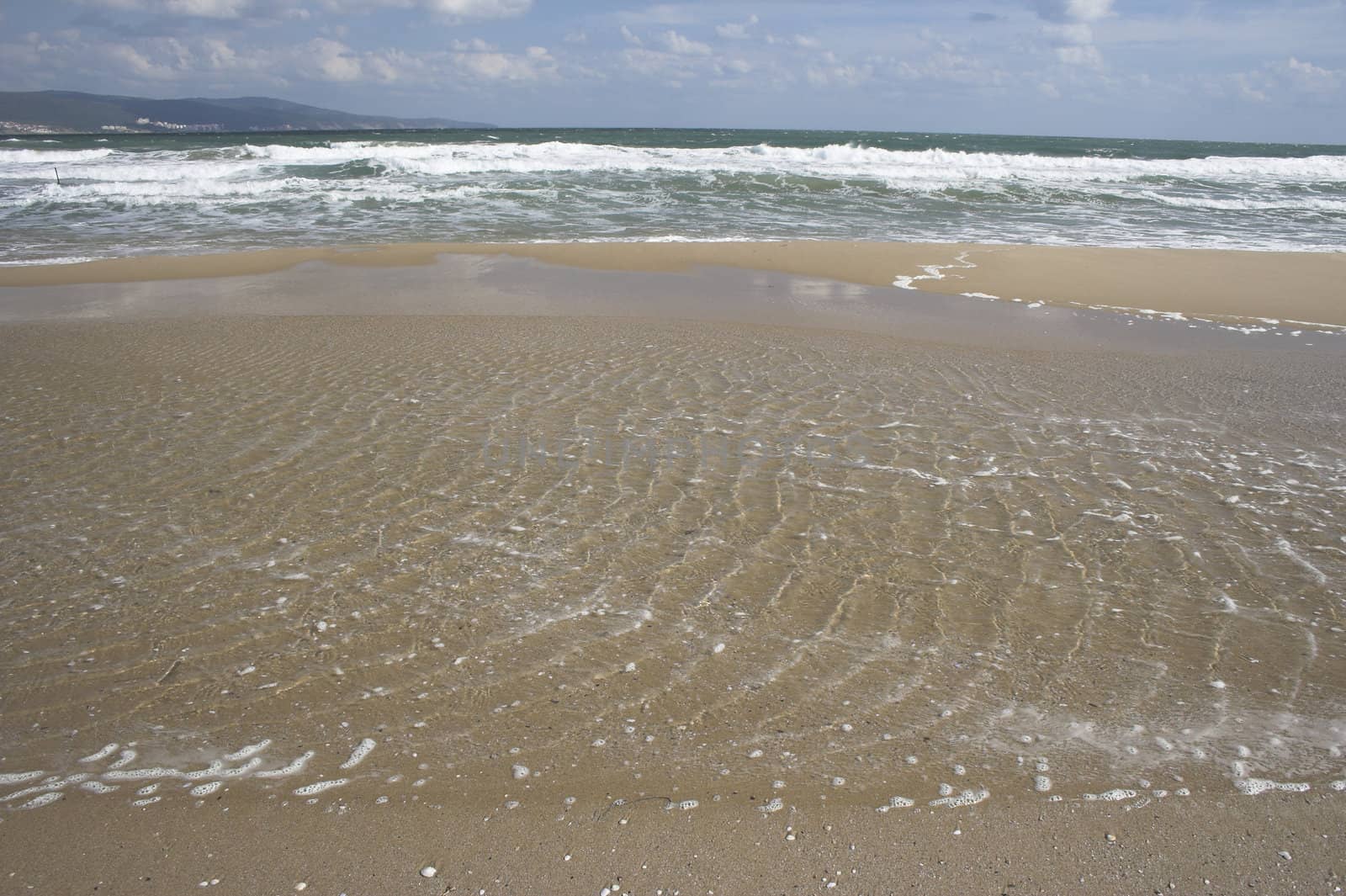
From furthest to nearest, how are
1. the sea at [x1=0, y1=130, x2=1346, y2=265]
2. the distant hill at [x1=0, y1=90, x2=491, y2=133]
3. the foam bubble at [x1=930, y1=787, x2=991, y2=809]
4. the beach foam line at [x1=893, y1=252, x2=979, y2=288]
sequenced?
the distant hill at [x1=0, y1=90, x2=491, y2=133] → the sea at [x1=0, y1=130, x2=1346, y2=265] → the beach foam line at [x1=893, y1=252, x2=979, y2=288] → the foam bubble at [x1=930, y1=787, x2=991, y2=809]

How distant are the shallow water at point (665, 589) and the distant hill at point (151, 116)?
64348mm

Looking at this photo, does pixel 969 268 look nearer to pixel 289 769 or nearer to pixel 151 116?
pixel 289 769

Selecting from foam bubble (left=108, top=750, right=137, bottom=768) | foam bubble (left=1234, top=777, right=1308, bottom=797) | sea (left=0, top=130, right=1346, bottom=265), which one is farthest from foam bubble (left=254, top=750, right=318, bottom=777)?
sea (left=0, top=130, right=1346, bottom=265)

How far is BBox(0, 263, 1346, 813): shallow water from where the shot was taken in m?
2.61

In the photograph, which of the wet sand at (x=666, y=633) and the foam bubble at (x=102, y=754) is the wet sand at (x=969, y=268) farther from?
the foam bubble at (x=102, y=754)

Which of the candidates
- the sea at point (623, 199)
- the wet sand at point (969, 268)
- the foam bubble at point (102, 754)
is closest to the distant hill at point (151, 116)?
the sea at point (623, 199)

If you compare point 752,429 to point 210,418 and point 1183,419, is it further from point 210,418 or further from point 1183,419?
point 210,418

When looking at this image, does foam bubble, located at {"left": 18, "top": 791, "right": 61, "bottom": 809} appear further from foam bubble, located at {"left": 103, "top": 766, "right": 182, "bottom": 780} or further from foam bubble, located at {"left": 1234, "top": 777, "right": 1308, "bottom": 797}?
foam bubble, located at {"left": 1234, "top": 777, "right": 1308, "bottom": 797}

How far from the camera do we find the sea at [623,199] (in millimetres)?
15156

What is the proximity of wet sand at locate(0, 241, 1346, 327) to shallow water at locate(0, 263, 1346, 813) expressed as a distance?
4462 mm

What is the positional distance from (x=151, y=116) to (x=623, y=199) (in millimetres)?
67703

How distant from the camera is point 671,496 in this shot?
441 cm

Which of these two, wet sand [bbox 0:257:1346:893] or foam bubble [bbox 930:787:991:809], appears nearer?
Answer: wet sand [bbox 0:257:1346:893]

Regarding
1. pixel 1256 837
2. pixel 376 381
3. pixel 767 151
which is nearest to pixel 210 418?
pixel 376 381
